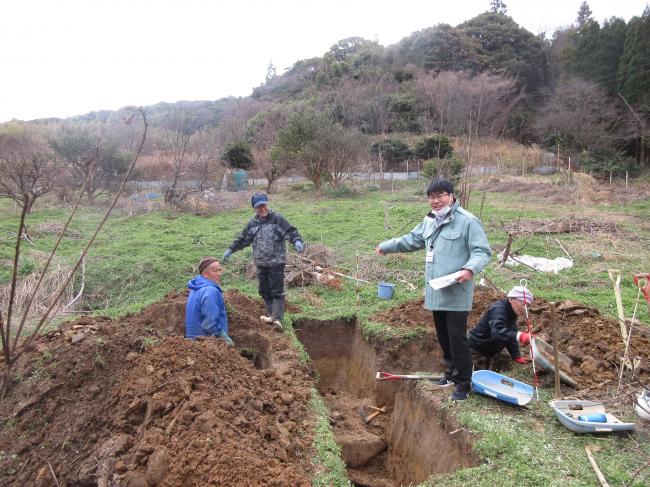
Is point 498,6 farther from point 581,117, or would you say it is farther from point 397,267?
point 397,267

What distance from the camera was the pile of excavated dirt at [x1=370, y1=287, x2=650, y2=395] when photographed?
429 cm

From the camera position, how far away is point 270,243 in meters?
6.03

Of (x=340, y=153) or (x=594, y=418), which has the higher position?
(x=340, y=153)

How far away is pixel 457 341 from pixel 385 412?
1.75 meters

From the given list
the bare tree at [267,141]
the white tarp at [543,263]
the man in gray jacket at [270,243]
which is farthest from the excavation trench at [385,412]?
the bare tree at [267,141]

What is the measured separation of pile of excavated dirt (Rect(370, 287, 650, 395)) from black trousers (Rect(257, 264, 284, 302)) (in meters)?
1.39

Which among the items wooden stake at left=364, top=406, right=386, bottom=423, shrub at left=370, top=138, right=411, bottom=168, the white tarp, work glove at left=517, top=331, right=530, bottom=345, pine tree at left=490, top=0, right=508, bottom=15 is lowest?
wooden stake at left=364, top=406, right=386, bottom=423

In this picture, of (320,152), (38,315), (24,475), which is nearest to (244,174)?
(320,152)

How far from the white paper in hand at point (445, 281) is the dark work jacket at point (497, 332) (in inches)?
42.8

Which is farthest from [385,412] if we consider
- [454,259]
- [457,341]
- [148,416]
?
[148,416]

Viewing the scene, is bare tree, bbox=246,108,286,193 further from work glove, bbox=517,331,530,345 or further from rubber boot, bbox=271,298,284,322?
work glove, bbox=517,331,530,345

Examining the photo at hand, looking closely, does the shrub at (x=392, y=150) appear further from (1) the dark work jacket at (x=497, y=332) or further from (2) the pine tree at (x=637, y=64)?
(1) the dark work jacket at (x=497, y=332)

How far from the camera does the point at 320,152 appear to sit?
20406 mm

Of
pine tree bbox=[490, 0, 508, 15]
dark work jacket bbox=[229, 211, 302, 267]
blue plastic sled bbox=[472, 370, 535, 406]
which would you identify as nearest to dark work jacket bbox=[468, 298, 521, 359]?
blue plastic sled bbox=[472, 370, 535, 406]
